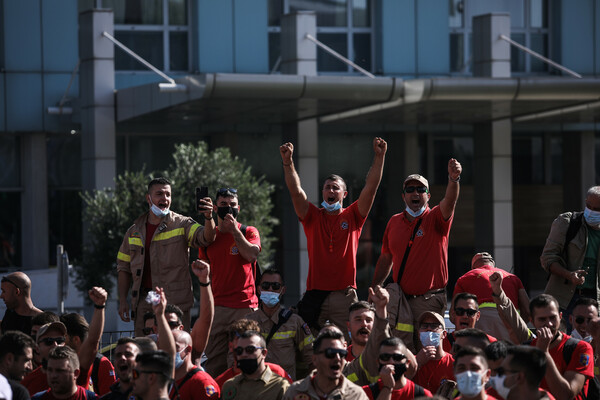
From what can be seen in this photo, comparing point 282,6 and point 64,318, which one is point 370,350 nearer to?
point 64,318

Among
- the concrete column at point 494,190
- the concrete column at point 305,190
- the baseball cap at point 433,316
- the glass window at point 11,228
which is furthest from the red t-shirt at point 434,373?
the glass window at point 11,228

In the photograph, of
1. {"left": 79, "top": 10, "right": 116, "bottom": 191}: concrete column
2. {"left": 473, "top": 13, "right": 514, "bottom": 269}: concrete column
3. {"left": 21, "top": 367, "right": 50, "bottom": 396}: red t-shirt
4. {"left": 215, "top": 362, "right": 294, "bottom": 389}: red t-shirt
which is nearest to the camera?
{"left": 215, "top": 362, "right": 294, "bottom": 389}: red t-shirt

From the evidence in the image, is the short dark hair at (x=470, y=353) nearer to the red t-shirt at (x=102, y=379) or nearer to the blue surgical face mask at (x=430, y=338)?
the blue surgical face mask at (x=430, y=338)

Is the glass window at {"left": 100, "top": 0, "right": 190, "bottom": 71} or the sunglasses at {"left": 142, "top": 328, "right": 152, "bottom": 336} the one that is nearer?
the sunglasses at {"left": 142, "top": 328, "right": 152, "bottom": 336}

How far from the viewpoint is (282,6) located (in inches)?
1012

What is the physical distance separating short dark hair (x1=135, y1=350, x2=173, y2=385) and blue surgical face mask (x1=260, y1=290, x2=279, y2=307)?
8.47 ft

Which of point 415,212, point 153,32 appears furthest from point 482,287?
point 153,32

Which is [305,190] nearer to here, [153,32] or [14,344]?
[153,32]

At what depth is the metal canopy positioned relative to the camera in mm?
19484

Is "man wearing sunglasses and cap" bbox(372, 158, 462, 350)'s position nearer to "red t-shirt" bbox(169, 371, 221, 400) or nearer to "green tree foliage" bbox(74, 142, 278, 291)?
"red t-shirt" bbox(169, 371, 221, 400)

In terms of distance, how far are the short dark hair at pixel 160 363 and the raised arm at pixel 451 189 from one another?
128 inches

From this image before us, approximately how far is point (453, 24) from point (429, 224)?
703 inches

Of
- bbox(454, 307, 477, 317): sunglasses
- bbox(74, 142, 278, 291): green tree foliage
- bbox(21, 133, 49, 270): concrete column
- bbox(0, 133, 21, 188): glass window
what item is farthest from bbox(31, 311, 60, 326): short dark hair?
bbox(0, 133, 21, 188): glass window

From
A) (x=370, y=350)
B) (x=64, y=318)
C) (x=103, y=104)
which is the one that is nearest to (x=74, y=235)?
(x=103, y=104)
